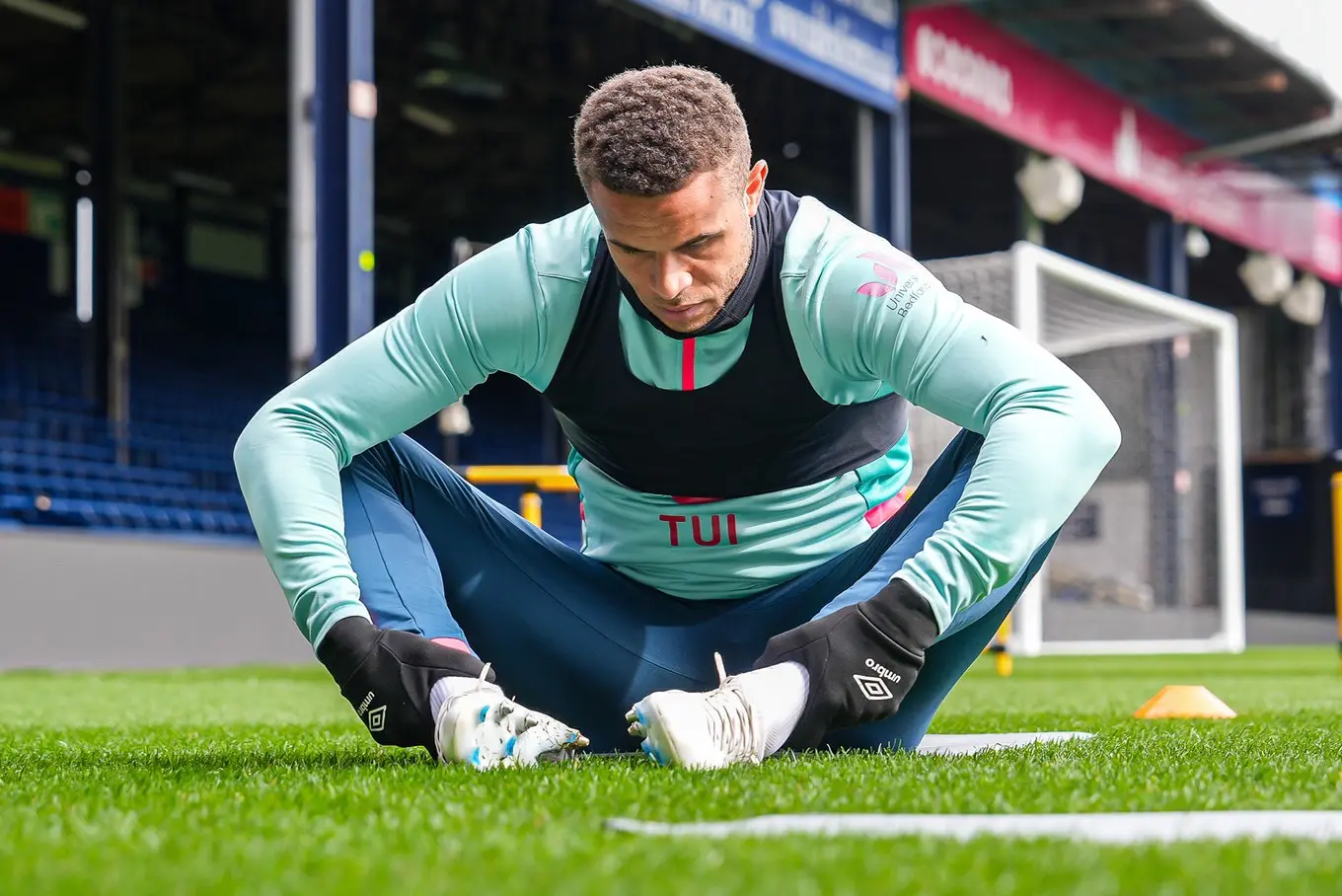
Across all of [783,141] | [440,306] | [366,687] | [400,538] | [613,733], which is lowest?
[613,733]

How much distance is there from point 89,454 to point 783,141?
7.32m

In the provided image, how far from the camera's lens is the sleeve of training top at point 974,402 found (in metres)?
2.23

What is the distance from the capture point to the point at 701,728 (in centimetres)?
211

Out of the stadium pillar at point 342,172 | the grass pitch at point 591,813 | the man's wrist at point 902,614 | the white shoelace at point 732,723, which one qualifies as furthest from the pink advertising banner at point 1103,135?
the white shoelace at point 732,723

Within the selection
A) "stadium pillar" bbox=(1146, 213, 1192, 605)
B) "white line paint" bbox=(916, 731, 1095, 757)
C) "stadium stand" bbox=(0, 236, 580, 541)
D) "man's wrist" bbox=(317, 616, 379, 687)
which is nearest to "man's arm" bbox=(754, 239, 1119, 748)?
"white line paint" bbox=(916, 731, 1095, 757)

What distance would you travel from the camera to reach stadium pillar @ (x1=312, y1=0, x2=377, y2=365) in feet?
21.9

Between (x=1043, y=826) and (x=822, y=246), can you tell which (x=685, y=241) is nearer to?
(x=822, y=246)

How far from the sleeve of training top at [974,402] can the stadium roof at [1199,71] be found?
8920 mm

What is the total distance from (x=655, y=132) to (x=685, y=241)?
0.16m

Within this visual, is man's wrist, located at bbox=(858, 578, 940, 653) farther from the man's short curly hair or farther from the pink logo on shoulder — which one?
the man's short curly hair

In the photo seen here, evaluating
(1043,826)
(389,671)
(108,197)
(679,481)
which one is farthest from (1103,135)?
(1043,826)

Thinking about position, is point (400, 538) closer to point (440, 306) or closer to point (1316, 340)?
point (440, 306)

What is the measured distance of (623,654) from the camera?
2.68 m

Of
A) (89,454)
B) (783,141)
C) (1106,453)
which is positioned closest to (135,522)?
(89,454)
